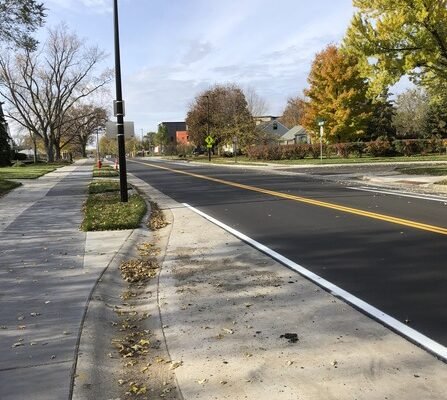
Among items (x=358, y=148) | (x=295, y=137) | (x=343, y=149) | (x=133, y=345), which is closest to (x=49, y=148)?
(x=295, y=137)

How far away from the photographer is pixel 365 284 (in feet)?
20.1

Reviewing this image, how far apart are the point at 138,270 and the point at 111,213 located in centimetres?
560

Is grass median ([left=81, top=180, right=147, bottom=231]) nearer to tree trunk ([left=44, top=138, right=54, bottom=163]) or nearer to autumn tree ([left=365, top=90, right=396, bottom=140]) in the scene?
autumn tree ([left=365, top=90, right=396, bottom=140])

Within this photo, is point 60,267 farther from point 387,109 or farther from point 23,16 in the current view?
A: point 387,109

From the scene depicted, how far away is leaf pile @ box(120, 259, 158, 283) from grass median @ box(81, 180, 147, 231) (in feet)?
9.56

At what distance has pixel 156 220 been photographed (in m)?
12.4

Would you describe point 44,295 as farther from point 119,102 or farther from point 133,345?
point 119,102

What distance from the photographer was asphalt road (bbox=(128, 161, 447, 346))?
18.2 feet

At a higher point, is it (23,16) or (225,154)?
(23,16)

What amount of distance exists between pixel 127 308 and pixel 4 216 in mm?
8542

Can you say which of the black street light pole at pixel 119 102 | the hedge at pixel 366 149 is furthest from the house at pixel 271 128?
the black street light pole at pixel 119 102

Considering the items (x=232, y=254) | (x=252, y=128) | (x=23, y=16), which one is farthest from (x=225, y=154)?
(x=232, y=254)

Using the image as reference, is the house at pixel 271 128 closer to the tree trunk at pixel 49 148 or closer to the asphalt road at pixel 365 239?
the tree trunk at pixel 49 148

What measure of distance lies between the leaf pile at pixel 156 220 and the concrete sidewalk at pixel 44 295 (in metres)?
1.34
